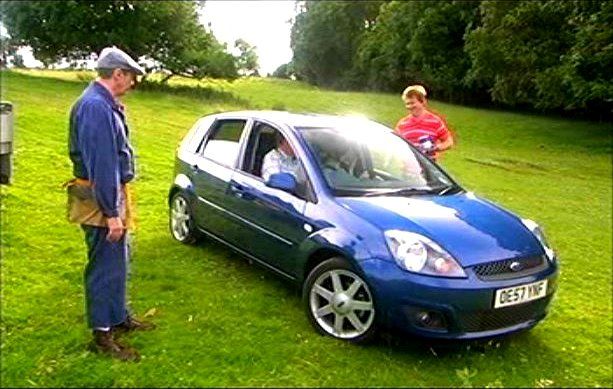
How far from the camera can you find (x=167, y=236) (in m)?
7.16

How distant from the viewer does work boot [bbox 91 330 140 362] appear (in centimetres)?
417

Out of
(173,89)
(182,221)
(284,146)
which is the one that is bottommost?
(182,221)

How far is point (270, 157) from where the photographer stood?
18.4ft

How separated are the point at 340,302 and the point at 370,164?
55.5 inches

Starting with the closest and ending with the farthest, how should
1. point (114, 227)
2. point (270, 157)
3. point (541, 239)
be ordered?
point (114, 227)
point (541, 239)
point (270, 157)

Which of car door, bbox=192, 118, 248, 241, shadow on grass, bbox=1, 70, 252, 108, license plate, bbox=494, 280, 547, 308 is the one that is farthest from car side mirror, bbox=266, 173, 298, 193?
shadow on grass, bbox=1, 70, 252, 108

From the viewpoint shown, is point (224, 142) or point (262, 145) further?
point (224, 142)

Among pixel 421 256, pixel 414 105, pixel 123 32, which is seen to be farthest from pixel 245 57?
pixel 421 256

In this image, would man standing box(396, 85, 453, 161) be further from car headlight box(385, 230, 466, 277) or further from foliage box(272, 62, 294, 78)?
foliage box(272, 62, 294, 78)

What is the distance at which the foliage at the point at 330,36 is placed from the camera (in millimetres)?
61781

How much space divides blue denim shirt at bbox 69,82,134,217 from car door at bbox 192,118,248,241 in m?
2.00

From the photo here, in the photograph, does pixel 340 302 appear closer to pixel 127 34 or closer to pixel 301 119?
pixel 301 119

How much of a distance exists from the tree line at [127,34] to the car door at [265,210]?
24.6m

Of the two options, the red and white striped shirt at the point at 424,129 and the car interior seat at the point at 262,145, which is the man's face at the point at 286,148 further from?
the red and white striped shirt at the point at 424,129
